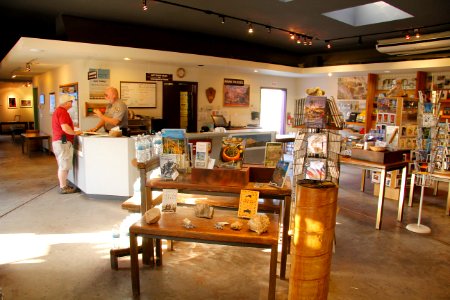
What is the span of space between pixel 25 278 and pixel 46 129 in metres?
8.90

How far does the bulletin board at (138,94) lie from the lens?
752 centimetres

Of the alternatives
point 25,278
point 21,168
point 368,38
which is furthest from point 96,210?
point 368,38

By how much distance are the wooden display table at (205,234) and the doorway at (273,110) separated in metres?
8.31

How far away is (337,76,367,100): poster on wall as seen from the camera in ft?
30.7

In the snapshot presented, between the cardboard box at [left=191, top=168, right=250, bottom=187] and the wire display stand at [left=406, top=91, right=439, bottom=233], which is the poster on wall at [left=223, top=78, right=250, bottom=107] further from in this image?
the cardboard box at [left=191, top=168, right=250, bottom=187]

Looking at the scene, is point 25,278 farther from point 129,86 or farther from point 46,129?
point 46,129

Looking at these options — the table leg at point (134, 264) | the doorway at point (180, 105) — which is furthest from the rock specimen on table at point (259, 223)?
the doorway at point (180, 105)

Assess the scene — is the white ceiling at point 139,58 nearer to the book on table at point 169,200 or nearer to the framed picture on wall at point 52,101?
the framed picture on wall at point 52,101

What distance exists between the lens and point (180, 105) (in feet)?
27.6

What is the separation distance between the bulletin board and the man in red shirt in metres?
1.86

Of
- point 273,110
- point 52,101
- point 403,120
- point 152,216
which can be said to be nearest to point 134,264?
point 152,216

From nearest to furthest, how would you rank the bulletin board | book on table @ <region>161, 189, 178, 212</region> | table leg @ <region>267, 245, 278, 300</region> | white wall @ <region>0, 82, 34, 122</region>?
table leg @ <region>267, 245, 278, 300</region> < book on table @ <region>161, 189, 178, 212</region> < the bulletin board < white wall @ <region>0, 82, 34, 122</region>

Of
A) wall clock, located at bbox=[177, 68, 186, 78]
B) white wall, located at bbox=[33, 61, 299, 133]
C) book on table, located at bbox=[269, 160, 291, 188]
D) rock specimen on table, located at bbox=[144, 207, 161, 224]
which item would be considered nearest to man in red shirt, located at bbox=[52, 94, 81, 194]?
white wall, located at bbox=[33, 61, 299, 133]

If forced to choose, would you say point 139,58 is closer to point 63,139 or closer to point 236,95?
point 63,139
